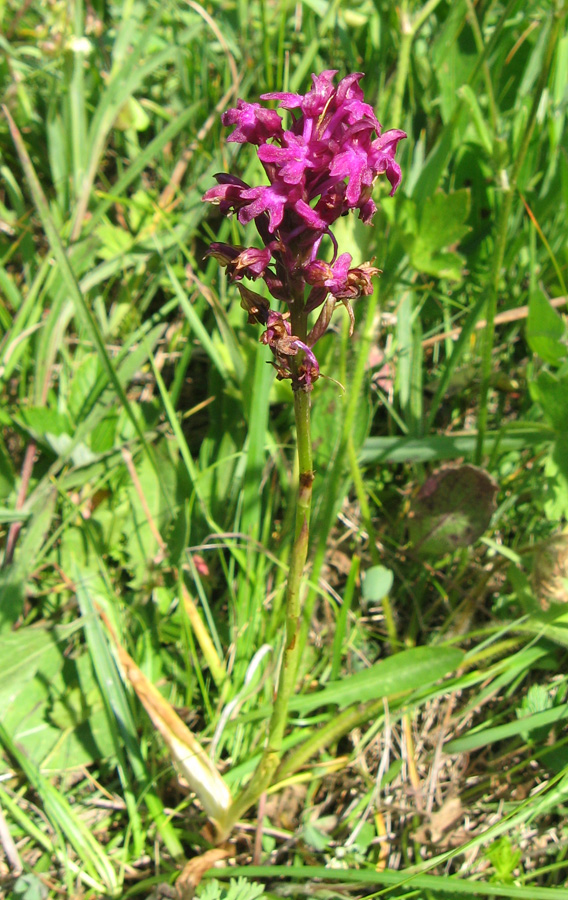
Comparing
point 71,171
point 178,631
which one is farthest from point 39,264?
point 178,631

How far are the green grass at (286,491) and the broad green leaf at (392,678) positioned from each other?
11 mm

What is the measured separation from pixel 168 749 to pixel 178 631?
463 mm

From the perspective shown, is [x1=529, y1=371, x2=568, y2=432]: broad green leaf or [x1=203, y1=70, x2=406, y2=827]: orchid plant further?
[x1=529, y1=371, x2=568, y2=432]: broad green leaf

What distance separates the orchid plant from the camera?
4.23 ft

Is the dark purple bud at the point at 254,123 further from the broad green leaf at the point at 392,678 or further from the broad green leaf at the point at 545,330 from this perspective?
the broad green leaf at the point at 392,678

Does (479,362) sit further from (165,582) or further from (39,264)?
(39,264)

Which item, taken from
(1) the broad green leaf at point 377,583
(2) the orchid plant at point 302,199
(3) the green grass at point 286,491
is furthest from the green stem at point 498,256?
(2) the orchid plant at point 302,199

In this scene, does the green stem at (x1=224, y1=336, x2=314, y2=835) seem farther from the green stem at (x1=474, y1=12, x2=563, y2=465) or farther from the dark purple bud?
the green stem at (x1=474, y1=12, x2=563, y2=465)

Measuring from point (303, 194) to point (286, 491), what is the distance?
64.4 inches

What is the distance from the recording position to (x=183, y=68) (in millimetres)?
3453

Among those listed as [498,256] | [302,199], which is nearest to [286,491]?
[498,256]

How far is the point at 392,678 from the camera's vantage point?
7.54ft

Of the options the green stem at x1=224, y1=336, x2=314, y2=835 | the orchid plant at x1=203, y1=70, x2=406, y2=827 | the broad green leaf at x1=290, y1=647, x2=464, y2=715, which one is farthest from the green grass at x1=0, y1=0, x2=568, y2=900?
the orchid plant at x1=203, y1=70, x2=406, y2=827

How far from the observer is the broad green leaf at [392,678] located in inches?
88.4
